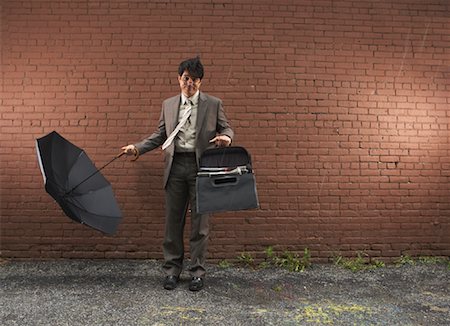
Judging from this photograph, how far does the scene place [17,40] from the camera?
165 inches

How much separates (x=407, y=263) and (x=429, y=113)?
1801mm

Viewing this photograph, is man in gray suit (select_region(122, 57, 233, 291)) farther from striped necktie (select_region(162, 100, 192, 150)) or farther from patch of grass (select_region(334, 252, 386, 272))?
patch of grass (select_region(334, 252, 386, 272))

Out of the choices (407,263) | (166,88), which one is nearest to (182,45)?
(166,88)

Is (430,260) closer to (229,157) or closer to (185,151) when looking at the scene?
(229,157)

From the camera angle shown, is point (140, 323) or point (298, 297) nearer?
point (140, 323)

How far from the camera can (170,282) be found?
3.36 metres

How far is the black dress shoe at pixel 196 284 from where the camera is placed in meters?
3.30

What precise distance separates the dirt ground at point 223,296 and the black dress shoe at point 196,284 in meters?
0.05

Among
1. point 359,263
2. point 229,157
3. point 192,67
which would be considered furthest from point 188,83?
point 359,263

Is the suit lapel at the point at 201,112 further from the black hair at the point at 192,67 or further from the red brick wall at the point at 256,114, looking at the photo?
the red brick wall at the point at 256,114

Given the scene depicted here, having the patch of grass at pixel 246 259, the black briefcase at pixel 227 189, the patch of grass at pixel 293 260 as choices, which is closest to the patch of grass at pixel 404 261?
the patch of grass at pixel 293 260

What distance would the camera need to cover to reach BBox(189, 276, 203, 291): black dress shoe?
A: 3296 mm

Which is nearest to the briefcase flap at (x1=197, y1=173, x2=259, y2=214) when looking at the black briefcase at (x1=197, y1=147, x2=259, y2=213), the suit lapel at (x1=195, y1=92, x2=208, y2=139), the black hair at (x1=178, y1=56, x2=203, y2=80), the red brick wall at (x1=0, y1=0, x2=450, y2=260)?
the black briefcase at (x1=197, y1=147, x2=259, y2=213)

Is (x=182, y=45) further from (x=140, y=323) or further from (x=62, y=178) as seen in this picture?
(x=140, y=323)
